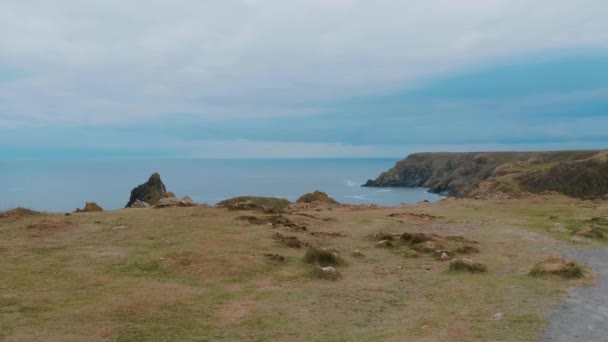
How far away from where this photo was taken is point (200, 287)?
58.2 feet

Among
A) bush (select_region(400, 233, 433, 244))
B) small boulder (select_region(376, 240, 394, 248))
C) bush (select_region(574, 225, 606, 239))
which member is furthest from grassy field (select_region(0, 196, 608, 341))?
bush (select_region(574, 225, 606, 239))

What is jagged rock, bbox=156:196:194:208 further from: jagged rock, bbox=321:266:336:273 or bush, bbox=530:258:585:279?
bush, bbox=530:258:585:279

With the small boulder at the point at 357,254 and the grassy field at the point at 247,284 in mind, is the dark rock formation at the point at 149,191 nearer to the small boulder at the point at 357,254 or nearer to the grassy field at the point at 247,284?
the grassy field at the point at 247,284

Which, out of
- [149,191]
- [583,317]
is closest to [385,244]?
[583,317]

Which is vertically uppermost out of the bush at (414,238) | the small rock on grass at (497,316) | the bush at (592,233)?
the bush at (414,238)

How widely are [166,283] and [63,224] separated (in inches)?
526

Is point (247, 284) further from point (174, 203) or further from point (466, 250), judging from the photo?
point (174, 203)

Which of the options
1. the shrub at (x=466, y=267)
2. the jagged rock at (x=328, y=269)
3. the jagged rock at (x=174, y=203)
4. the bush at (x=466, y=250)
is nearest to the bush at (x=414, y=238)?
the bush at (x=466, y=250)

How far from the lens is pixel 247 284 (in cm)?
1831

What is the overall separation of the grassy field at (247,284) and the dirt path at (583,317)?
0.41m

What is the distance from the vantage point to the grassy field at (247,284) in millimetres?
13406

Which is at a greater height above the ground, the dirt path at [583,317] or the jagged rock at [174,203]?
the jagged rock at [174,203]

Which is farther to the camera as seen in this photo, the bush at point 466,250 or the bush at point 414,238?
the bush at point 414,238

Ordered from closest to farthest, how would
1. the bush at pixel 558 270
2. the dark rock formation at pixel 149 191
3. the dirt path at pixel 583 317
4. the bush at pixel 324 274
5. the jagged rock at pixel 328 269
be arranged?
the dirt path at pixel 583 317 → the bush at pixel 558 270 → the bush at pixel 324 274 → the jagged rock at pixel 328 269 → the dark rock formation at pixel 149 191
